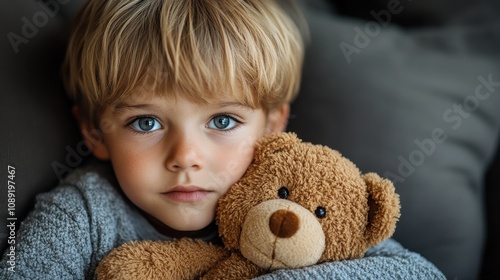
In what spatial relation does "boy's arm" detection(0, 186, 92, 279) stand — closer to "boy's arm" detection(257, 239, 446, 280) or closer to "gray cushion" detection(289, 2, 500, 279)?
"boy's arm" detection(257, 239, 446, 280)

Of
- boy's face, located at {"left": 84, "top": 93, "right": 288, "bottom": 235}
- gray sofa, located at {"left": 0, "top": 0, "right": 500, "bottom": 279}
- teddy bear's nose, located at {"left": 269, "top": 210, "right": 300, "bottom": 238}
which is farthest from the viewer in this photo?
gray sofa, located at {"left": 0, "top": 0, "right": 500, "bottom": 279}

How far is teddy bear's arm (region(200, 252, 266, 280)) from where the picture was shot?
2.46 feet

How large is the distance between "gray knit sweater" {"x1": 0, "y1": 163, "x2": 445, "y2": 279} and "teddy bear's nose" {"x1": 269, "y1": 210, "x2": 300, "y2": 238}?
59mm

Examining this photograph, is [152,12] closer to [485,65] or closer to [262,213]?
[262,213]

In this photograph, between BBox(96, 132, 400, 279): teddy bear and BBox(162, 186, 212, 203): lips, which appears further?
BBox(162, 186, 212, 203): lips

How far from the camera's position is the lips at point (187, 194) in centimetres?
80

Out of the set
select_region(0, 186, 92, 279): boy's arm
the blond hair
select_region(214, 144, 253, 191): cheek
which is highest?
the blond hair

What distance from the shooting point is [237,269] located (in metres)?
0.75

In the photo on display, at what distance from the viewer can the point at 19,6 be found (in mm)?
904

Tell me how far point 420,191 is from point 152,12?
0.56 m

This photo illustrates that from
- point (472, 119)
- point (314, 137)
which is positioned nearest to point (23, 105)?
point (314, 137)

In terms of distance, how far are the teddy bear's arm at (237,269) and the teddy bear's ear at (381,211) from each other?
0.55 ft

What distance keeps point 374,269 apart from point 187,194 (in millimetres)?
296

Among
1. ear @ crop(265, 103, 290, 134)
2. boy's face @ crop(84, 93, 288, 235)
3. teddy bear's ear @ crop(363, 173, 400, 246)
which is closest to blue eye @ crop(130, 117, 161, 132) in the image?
boy's face @ crop(84, 93, 288, 235)
